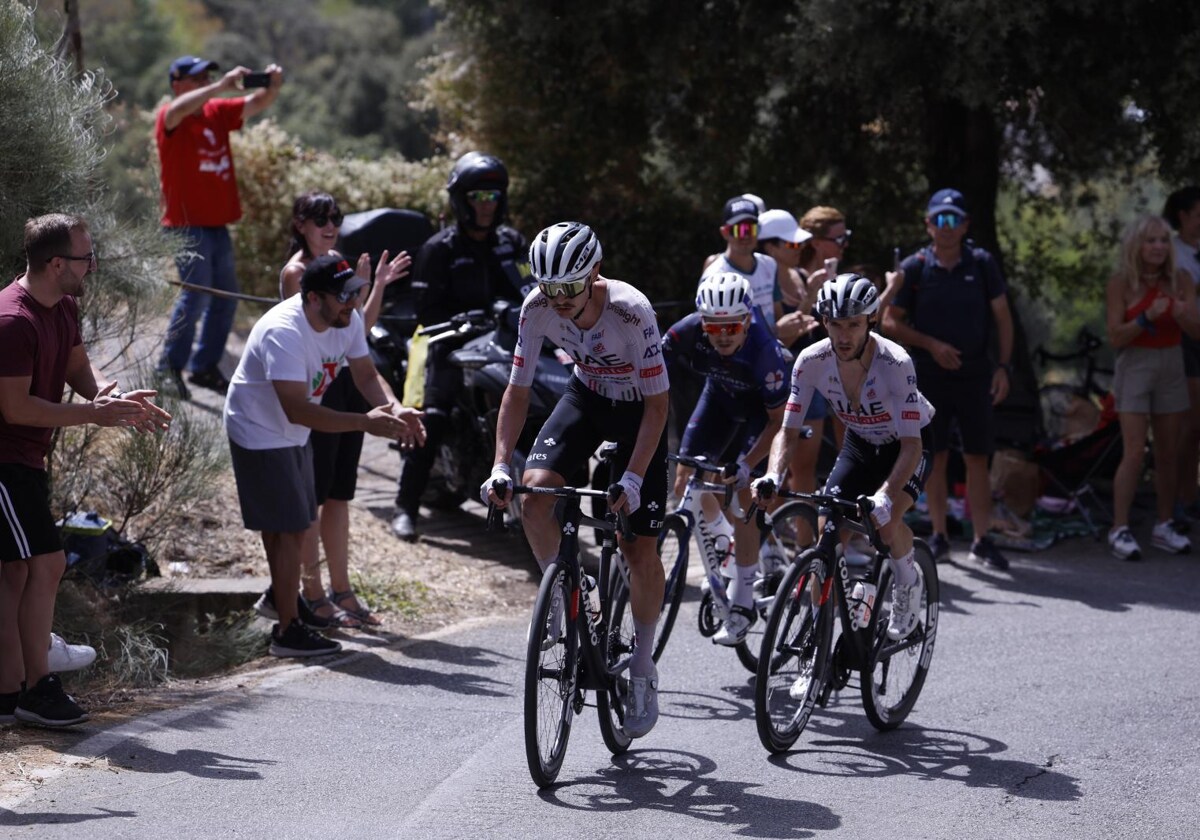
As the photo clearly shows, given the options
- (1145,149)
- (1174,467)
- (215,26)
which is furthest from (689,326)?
(215,26)

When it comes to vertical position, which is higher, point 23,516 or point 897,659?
point 23,516

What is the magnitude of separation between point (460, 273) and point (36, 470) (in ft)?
13.2

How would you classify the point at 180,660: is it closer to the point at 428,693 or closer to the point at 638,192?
the point at 428,693

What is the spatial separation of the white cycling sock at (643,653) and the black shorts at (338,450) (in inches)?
92.4

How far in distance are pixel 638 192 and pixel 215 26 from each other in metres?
54.4

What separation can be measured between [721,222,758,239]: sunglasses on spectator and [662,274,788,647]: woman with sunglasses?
47.6 inches

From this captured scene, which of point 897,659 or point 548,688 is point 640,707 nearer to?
point 548,688

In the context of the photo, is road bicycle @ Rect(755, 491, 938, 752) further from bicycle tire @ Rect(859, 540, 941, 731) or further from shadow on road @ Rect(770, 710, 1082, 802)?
shadow on road @ Rect(770, 710, 1082, 802)

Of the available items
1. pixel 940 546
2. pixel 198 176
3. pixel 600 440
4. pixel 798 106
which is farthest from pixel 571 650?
pixel 798 106

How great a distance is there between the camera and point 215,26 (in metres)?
64.3

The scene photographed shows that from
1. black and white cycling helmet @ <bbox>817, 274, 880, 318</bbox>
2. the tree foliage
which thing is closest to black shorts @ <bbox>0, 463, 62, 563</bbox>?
black and white cycling helmet @ <bbox>817, 274, 880, 318</bbox>

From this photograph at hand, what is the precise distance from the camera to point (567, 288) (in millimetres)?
5793

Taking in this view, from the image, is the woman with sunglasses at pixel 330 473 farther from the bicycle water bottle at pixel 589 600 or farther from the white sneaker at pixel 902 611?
the white sneaker at pixel 902 611

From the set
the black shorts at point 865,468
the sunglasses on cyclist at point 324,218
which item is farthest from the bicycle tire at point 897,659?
the sunglasses on cyclist at point 324,218
